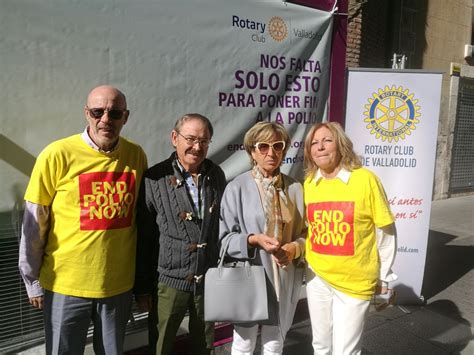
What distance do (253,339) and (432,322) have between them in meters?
2.40

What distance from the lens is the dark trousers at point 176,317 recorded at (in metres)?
2.25

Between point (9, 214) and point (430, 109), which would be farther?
point (430, 109)

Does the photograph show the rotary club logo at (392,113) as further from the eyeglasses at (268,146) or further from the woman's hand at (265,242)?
the woman's hand at (265,242)

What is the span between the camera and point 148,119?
2922mm

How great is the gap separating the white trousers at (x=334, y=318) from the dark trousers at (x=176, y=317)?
24.7 inches

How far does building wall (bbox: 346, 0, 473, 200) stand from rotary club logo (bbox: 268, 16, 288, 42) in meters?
4.62

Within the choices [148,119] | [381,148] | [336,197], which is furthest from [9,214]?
[381,148]

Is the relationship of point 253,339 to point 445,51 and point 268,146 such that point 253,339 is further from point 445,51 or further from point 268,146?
point 445,51

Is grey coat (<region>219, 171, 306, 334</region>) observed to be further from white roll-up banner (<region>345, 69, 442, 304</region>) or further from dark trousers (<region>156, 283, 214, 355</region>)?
white roll-up banner (<region>345, 69, 442, 304</region>)

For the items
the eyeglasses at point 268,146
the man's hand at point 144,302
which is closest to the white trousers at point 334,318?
the eyeglasses at point 268,146

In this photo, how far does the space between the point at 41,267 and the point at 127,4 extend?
1.69 m

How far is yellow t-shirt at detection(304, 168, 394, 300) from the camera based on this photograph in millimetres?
2289

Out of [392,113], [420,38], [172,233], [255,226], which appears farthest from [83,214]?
[420,38]

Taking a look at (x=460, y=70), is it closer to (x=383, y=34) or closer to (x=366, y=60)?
(x=383, y=34)
